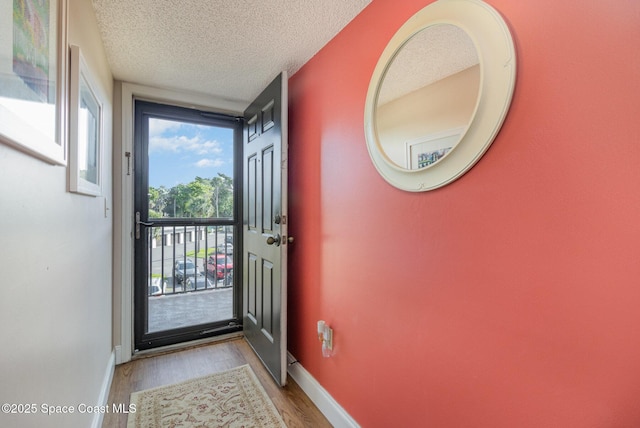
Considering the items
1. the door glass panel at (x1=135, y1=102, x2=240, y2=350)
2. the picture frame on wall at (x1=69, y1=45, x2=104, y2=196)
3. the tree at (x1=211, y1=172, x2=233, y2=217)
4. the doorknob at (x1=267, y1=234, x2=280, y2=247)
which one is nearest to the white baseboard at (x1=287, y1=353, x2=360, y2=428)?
the doorknob at (x1=267, y1=234, x2=280, y2=247)

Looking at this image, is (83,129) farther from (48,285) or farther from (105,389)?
(105,389)

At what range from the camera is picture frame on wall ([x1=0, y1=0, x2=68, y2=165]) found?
51 cm

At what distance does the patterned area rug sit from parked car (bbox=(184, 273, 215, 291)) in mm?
1092

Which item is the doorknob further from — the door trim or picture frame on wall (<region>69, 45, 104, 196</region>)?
the door trim

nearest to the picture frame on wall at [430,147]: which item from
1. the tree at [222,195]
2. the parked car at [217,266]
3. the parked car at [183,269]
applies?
the tree at [222,195]

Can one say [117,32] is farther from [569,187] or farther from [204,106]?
[569,187]

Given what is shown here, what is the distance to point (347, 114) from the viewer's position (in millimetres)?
1475

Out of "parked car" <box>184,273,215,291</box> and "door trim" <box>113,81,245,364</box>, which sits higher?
"door trim" <box>113,81,245,364</box>

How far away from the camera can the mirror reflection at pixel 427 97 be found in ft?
3.01

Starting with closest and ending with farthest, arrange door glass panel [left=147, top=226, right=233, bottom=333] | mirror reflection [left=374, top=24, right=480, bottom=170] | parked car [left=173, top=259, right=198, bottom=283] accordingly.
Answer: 1. mirror reflection [left=374, top=24, right=480, bottom=170]
2. door glass panel [left=147, top=226, right=233, bottom=333]
3. parked car [left=173, top=259, right=198, bottom=283]

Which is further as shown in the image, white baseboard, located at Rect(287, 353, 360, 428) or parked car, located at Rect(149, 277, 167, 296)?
parked car, located at Rect(149, 277, 167, 296)

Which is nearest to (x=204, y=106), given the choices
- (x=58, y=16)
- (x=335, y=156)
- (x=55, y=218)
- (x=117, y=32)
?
(x=117, y=32)

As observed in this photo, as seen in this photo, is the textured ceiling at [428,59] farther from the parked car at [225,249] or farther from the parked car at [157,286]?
the parked car at [157,286]

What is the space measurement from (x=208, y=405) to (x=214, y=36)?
2.13m
